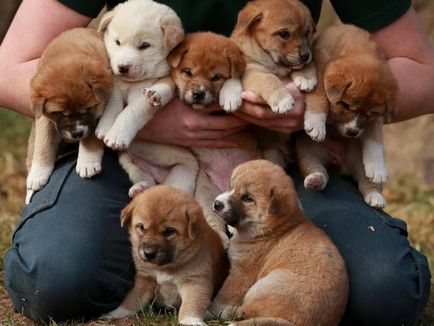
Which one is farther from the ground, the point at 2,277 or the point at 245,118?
the point at 245,118

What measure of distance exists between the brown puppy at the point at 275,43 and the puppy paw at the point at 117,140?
0.69 metres

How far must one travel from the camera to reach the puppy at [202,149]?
479 cm

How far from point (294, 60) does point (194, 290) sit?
1.34 meters

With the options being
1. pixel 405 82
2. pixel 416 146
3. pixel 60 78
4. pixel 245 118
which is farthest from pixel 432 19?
pixel 60 78

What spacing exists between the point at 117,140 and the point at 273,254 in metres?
0.97

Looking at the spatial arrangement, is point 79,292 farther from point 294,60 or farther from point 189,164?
point 294,60

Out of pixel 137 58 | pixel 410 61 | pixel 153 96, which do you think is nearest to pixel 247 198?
pixel 153 96

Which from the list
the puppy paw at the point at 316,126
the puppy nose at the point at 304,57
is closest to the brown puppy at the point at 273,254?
the puppy paw at the point at 316,126

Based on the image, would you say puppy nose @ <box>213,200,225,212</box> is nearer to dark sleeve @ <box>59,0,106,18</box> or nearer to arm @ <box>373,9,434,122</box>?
arm @ <box>373,9,434,122</box>

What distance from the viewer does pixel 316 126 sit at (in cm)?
470

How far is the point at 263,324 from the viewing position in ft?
13.0

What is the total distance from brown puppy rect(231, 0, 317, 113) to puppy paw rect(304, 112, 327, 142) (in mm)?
174

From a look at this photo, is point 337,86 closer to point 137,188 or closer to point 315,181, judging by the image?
point 315,181

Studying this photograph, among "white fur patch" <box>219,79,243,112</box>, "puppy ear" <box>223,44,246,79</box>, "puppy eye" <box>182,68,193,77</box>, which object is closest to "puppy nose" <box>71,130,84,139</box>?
"puppy eye" <box>182,68,193,77</box>
